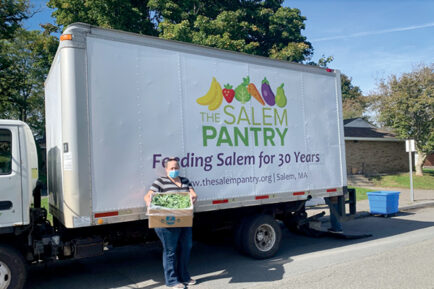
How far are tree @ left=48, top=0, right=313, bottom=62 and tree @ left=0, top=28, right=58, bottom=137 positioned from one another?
2.41m

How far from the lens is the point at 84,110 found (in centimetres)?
480

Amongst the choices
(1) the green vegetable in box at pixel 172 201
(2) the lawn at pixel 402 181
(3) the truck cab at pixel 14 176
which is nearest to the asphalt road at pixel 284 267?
(1) the green vegetable in box at pixel 172 201

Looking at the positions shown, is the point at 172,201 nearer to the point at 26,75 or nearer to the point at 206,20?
the point at 206,20

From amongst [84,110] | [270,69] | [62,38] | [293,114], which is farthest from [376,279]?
[62,38]

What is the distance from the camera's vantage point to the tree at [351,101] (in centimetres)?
4937

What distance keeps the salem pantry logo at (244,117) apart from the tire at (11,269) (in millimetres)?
2965

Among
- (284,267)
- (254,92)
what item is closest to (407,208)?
(284,267)

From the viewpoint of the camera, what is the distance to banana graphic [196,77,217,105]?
583cm

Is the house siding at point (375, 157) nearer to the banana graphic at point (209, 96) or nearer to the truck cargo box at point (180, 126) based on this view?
the truck cargo box at point (180, 126)

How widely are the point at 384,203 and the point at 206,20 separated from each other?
387 inches

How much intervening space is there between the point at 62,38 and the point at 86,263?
3.99 meters

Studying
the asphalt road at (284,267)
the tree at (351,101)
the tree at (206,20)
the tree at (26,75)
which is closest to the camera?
the asphalt road at (284,267)

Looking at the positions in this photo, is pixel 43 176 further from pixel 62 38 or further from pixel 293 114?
pixel 293 114

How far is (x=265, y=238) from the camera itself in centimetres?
675
